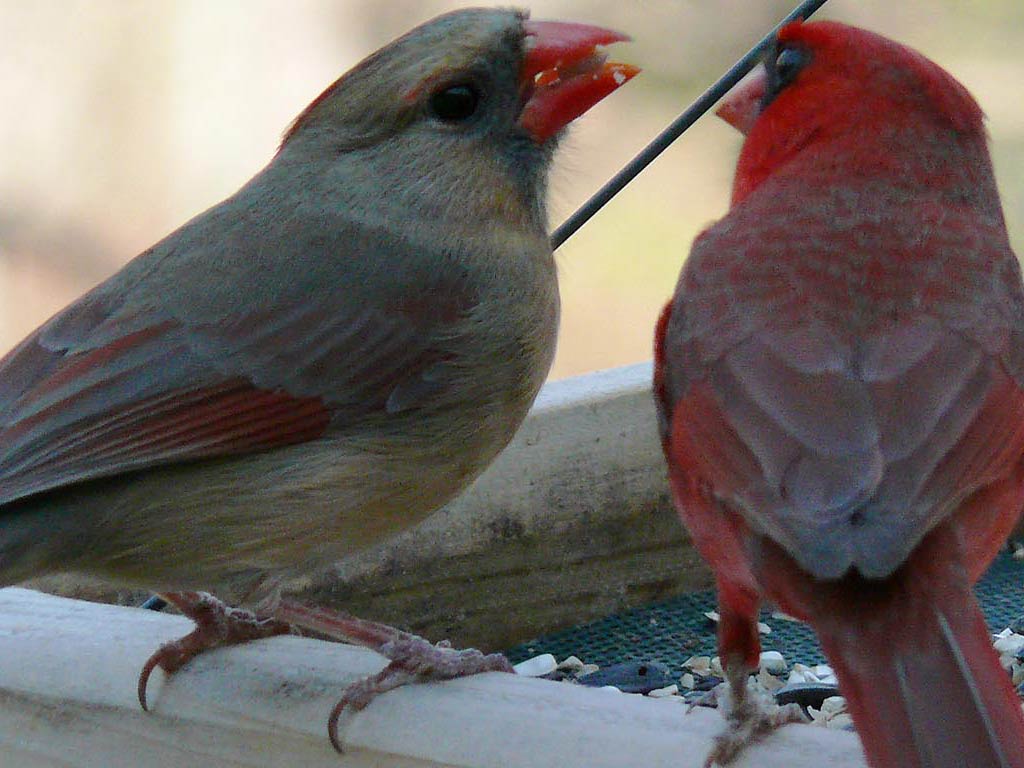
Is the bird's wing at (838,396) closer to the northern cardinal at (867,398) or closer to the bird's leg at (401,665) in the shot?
the northern cardinal at (867,398)

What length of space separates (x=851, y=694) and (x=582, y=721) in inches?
14.8

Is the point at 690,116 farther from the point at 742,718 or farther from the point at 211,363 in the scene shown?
the point at 742,718

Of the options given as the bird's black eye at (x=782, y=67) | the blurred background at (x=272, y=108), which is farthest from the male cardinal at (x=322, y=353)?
the blurred background at (x=272, y=108)

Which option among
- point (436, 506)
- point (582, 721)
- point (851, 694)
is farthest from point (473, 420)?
point (851, 694)

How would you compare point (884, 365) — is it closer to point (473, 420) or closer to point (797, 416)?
point (797, 416)

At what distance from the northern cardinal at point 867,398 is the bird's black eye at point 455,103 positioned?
438mm

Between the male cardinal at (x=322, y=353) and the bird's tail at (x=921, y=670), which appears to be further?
the male cardinal at (x=322, y=353)

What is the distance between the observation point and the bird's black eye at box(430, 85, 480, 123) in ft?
8.70

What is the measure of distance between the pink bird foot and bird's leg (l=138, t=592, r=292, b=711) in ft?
2.22

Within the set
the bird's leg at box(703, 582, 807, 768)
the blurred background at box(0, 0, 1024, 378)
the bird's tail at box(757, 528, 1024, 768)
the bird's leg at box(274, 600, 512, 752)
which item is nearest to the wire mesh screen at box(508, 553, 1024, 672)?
the bird's leg at box(274, 600, 512, 752)

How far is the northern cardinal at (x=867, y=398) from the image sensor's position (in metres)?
1.72

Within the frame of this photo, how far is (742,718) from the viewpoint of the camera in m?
2.02

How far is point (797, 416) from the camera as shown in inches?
73.4

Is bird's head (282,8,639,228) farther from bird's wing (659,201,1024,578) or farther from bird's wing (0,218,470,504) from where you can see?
bird's wing (659,201,1024,578)
